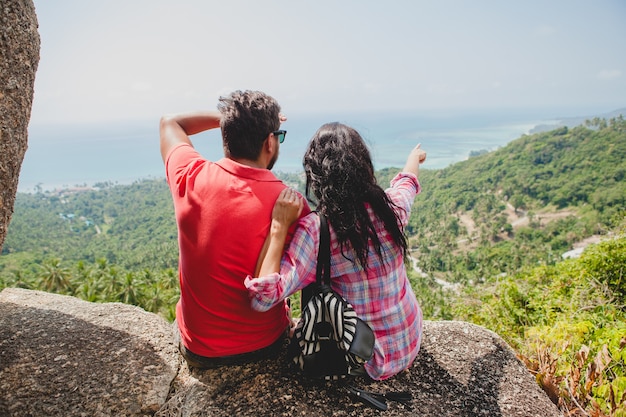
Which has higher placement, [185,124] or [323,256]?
[185,124]

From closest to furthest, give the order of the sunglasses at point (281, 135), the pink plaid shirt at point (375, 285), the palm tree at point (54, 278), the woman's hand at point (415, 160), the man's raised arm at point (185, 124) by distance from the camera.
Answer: the pink plaid shirt at point (375, 285) < the sunglasses at point (281, 135) < the man's raised arm at point (185, 124) < the woman's hand at point (415, 160) < the palm tree at point (54, 278)

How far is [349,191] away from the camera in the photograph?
177 centimetres

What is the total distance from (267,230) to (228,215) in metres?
0.19

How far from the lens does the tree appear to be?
2.36m

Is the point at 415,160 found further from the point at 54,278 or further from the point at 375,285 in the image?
the point at 54,278

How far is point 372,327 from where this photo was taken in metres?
1.94

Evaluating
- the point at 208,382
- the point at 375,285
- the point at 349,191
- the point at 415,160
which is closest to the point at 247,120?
the point at 349,191

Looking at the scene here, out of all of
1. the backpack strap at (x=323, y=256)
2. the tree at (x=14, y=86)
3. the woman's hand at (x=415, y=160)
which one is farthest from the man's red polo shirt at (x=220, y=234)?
the tree at (x=14, y=86)

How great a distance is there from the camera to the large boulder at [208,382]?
1980 millimetres

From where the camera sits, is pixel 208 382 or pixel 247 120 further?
pixel 208 382

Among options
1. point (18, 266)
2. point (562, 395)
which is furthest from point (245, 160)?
point (18, 266)

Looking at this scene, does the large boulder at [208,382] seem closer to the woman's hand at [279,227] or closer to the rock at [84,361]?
the rock at [84,361]

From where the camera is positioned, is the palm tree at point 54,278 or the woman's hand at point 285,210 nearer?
the woman's hand at point 285,210

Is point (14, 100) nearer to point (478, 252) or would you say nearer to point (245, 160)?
point (245, 160)
